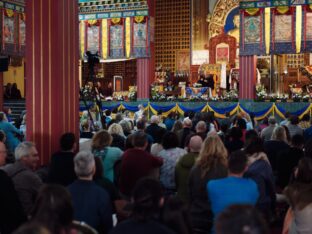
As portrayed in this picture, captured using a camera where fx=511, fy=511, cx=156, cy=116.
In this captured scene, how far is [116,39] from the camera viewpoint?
25031mm

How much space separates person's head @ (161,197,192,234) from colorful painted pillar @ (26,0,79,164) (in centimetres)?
532

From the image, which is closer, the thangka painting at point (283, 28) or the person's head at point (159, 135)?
the person's head at point (159, 135)

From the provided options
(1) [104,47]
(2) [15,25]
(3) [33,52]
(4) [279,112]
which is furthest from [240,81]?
(3) [33,52]

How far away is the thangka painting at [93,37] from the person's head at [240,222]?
78.2ft

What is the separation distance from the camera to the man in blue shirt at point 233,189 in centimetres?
430

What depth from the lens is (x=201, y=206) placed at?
4.91 meters

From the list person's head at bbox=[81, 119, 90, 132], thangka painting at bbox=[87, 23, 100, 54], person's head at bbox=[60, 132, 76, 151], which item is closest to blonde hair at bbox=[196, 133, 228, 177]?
person's head at bbox=[60, 132, 76, 151]

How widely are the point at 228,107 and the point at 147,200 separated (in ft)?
60.6

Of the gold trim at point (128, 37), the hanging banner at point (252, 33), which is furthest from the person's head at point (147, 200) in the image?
the gold trim at point (128, 37)

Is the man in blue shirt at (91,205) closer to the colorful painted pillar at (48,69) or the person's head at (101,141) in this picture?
the person's head at (101,141)

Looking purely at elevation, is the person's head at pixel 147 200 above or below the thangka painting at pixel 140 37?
A: below

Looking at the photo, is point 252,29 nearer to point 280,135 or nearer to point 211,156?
point 280,135

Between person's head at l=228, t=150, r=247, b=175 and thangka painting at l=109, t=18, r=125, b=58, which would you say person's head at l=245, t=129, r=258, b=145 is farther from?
thangka painting at l=109, t=18, r=125, b=58

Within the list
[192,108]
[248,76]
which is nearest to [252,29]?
[248,76]
